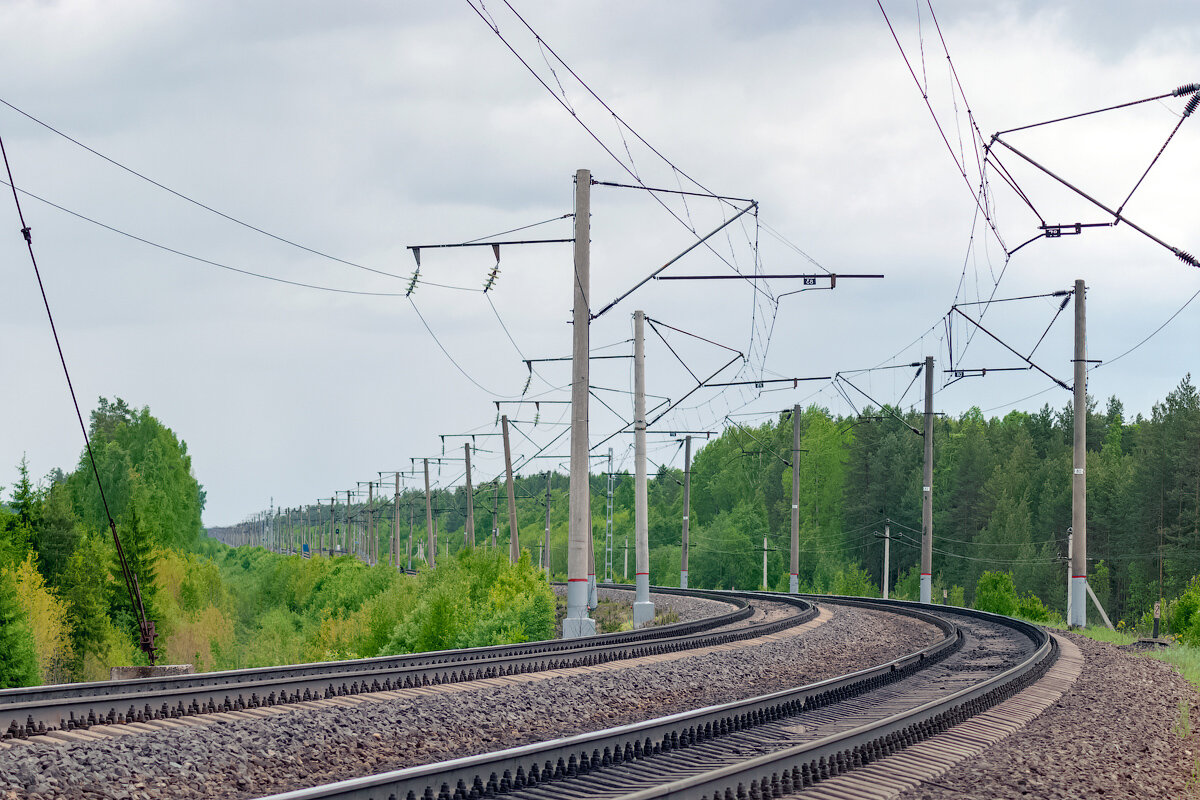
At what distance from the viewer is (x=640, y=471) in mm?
34688

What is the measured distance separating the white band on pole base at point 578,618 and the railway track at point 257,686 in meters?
2.83

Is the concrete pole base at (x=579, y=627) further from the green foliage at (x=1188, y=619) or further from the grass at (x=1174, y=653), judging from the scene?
the green foliage at (x=1188, y=619)

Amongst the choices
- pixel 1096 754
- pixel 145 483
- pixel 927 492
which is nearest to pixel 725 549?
pixel 145 483

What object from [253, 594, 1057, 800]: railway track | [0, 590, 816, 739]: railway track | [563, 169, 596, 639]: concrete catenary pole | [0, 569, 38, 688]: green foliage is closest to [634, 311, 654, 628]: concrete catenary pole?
[563, 169, 596, 639]: concrete catenary pole

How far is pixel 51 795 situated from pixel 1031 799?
7127mm

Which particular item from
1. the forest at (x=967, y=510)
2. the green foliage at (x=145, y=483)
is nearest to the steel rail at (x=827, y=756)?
the forest at (x=967, y=510)

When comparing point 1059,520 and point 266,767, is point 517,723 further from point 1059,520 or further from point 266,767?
point 1059,520

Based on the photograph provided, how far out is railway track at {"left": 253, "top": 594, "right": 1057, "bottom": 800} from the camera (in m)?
7.94

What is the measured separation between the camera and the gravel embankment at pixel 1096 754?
29.5 ft

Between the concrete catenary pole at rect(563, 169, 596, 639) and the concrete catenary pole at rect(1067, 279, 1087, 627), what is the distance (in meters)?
13.8

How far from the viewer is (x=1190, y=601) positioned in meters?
38.4

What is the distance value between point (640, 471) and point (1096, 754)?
79.9ft

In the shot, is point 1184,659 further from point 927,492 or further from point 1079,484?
point 927,492

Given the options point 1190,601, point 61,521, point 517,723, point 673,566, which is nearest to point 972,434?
point 673,566
